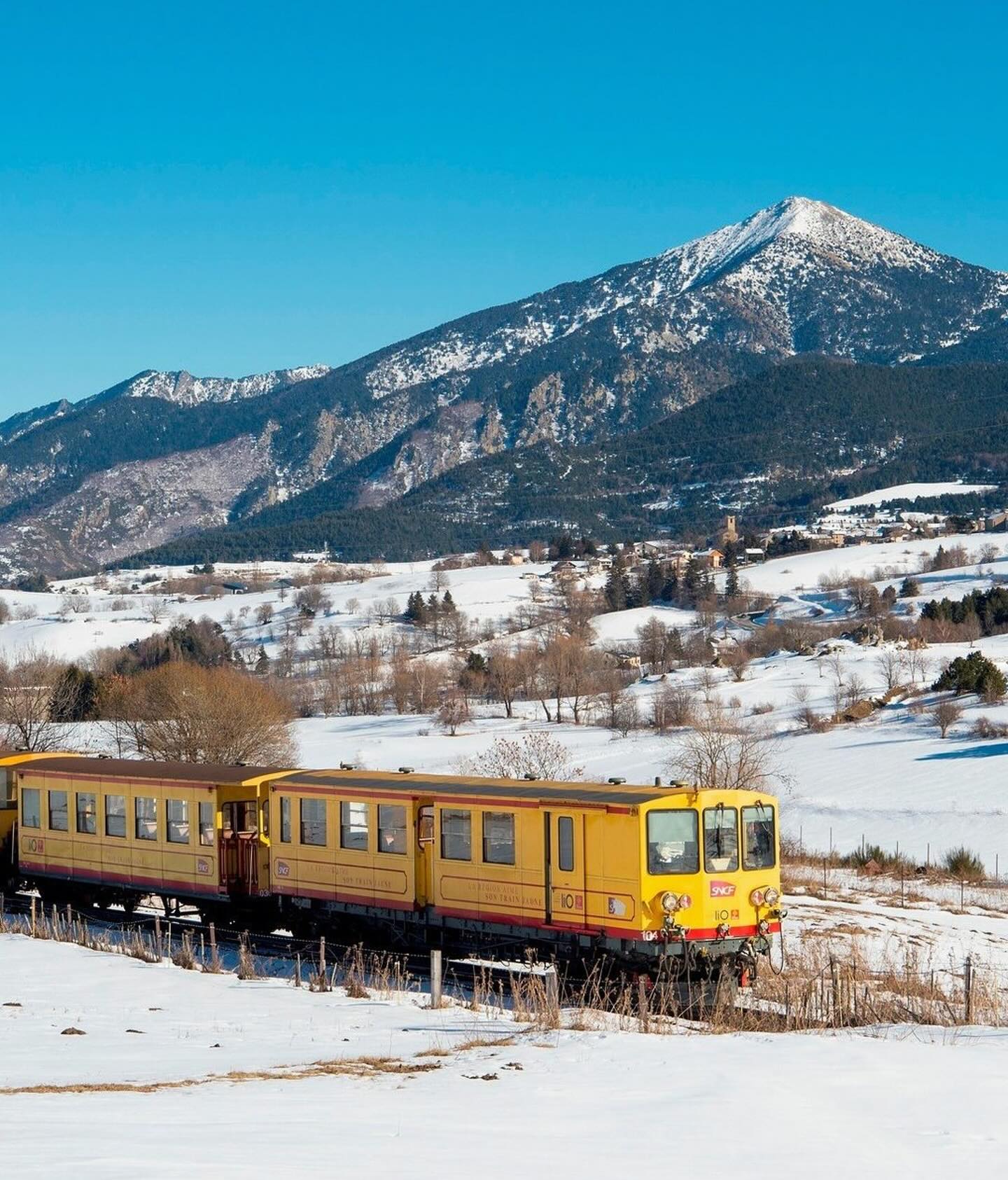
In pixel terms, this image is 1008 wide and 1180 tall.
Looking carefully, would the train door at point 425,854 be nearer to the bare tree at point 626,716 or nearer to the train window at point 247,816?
the train window at point 247,816

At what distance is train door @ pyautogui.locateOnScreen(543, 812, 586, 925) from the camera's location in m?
20.7

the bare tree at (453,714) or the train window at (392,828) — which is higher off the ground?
the train window at (392,828)

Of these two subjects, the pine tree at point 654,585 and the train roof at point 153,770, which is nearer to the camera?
→ the train roof at point 153,770

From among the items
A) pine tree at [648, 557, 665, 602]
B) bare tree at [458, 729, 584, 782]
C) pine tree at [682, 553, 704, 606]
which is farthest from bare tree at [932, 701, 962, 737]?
pine tree at [648, 557, 665, 602]

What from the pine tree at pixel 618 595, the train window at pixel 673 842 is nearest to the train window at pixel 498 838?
the train window at pixel 673 842

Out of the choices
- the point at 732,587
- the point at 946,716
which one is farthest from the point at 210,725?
the point at 732,587

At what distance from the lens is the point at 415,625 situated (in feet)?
581

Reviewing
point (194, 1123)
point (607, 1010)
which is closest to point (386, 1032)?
point (607, 1010)

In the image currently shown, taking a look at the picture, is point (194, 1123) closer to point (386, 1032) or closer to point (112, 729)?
point (386, 1032)

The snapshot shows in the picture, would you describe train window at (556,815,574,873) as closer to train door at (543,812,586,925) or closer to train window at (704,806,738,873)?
train door at (543,812,586,925)

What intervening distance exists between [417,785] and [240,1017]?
6.47m

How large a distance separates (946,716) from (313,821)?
196ft

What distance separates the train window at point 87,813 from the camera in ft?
96.3

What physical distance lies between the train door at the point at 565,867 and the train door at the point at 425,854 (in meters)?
2.56
